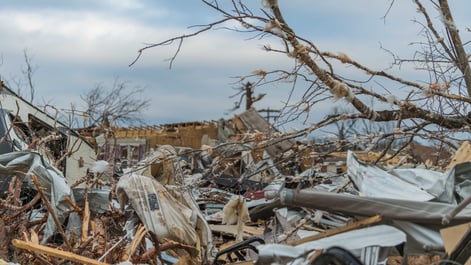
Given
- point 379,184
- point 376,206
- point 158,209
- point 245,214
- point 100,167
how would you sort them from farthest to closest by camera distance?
1. point 100,167
2. point 245,214
3. point 158,209
4. point 379,184
5. point 376,206

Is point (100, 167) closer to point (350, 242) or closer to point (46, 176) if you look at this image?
point (46, 176)

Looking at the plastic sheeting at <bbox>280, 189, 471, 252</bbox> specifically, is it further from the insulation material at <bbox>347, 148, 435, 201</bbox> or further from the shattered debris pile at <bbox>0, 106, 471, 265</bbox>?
the insulation material at <bbox>347, 148, 435, 201</bbox>

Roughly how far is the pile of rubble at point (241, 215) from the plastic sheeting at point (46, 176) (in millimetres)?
12

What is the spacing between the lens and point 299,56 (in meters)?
4.05

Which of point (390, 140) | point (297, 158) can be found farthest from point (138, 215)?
point (390, 140)

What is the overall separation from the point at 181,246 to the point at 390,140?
1988 millimetres

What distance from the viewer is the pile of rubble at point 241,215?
112 inches

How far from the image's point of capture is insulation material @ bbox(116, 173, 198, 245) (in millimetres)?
4977

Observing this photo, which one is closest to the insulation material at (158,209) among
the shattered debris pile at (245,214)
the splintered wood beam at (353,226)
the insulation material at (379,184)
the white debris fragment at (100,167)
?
the shattered debris pile at (245,214)

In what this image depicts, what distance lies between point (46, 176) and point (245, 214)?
2.13m

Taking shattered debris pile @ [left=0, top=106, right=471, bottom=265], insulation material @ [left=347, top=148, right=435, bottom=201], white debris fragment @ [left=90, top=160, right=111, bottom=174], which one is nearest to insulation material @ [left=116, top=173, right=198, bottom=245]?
shattered debris pile @ [left=0, top=106, right=471, bottom=265]

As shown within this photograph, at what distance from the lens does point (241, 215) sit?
19.5ft

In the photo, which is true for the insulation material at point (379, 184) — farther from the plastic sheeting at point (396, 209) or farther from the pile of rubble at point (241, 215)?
the plastic sheeting at point (396, 209)

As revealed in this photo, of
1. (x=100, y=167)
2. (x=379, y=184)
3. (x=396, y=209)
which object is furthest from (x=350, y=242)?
(x=100, y=167)
